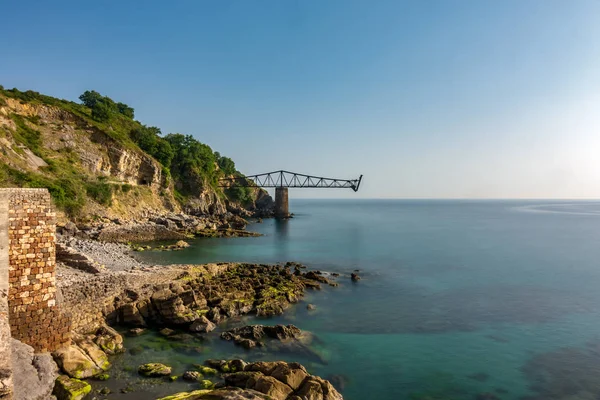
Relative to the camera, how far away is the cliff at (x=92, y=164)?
4459 centimetres

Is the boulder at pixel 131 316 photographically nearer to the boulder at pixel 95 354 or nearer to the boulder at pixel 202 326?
the boulder at pixel 202 326

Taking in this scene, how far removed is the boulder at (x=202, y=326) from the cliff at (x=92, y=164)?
3041 cm

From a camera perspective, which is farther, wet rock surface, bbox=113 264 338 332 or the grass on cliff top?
the grass on cliff top

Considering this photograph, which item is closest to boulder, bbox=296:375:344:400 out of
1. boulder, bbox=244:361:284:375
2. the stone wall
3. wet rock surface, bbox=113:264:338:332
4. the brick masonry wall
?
boulder, bbox=244:361:284:375

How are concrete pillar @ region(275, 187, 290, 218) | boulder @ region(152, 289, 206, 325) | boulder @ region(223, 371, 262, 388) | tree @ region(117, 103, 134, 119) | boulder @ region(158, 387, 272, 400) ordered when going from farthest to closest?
1. concrete pillar @ region(275, 187, 290, 218)
2. tree @ region(117, 103, 134, 119)
3. boulder @ region(152, 289, 206, 325)
4. boulder @ region(223, 371, 262, 388)
5. boulder @ region(158, 387, 272, 400)

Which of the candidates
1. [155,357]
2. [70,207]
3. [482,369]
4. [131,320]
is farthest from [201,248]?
[482,369]

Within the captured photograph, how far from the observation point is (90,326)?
17016 mm

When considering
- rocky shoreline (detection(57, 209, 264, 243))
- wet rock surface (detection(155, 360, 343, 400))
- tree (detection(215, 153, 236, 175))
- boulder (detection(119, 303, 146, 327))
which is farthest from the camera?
tree (detection(215, 153, 236, 175))

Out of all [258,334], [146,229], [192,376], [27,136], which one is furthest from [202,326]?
[27,136]

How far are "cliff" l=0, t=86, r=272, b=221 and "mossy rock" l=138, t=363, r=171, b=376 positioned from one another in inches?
1285

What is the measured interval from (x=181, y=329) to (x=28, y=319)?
22.8 ft

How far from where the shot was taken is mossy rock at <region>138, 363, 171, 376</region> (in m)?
13.9

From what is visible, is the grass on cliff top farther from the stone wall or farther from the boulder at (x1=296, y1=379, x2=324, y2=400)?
the boulder at (x1=296, y1=379, x2=324, y2=400)

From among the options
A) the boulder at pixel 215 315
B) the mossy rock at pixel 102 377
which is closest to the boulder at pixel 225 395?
the mossy rock at pixel 102 377
